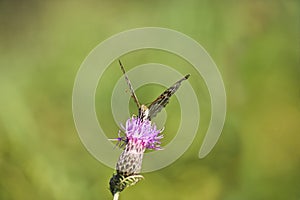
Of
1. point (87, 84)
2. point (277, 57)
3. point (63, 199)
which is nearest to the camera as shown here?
point (63, 199)

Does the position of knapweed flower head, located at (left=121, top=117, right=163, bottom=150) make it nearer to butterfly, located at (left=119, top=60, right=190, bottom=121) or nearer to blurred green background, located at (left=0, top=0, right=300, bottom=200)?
butterfly, located at (left=119, top=60, right=190, bottom=121)

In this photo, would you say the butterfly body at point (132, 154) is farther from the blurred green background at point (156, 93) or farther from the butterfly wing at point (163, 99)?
the blurred green background at point (156, 93)

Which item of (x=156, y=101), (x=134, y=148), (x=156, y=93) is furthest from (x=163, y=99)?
(x=156, y=93)

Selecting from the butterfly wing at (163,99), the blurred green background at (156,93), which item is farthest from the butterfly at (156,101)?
the blurred green background at (156,93)

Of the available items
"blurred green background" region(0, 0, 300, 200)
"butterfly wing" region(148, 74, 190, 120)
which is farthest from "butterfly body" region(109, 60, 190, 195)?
"blurred green background" region(0, 0, 300, 200)

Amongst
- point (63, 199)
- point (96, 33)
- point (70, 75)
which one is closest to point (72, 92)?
point (70, 75)

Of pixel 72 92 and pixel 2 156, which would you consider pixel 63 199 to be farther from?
pixel 72 92
